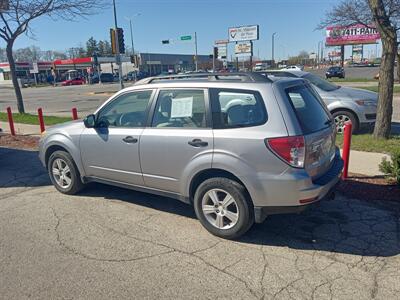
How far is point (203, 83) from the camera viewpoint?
3.85 metres

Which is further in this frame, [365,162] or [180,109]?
[365,162]

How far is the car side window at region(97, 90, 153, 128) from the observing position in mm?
4302

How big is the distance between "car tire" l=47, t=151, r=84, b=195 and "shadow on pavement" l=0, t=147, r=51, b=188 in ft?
2.45

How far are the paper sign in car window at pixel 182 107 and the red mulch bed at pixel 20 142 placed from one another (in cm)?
659

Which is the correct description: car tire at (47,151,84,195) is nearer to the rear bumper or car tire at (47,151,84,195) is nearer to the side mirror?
the side mirror

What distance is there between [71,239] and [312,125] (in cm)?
293

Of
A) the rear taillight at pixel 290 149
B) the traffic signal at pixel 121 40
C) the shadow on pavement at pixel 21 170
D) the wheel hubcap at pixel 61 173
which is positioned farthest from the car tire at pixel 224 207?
the traffic signal at pixel 121 40

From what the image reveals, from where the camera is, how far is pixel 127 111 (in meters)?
4.55

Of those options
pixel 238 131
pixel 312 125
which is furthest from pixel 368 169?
pixel 238 131

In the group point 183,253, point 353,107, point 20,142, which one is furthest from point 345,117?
point 20,142

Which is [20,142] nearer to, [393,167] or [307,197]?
[307,197]

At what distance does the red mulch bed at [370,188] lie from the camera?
480cm

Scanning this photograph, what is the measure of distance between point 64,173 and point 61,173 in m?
0.07

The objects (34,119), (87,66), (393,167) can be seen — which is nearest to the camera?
(393,167)
